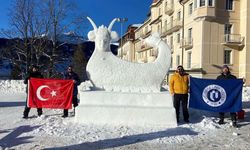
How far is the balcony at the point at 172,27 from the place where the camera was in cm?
4226

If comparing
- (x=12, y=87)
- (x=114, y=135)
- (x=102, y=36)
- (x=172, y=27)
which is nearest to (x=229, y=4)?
(x=172, y=27)

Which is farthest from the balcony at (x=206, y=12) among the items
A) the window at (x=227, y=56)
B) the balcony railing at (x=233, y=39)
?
the window at (x=227, y=56)

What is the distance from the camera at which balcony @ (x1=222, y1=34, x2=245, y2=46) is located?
117 ft

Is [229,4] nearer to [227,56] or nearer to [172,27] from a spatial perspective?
[227,56]

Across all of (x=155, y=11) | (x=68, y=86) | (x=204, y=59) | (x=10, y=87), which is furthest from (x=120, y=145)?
(x=155, y=11)

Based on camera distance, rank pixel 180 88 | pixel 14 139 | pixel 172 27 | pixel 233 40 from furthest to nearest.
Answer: pixel 172 27 → pixel 233 40 → pixel 180 88 → pixel 14 139

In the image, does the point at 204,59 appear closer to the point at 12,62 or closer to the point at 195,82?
the point at 12,62

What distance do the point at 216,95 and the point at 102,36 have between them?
411cm

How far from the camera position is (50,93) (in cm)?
1055

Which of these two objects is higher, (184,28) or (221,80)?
(184,28)

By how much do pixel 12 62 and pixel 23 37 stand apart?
11.0 ft

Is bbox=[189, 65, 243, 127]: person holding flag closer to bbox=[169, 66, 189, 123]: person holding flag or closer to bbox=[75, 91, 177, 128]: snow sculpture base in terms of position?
bbox=[169, 66, 189, 123]: person holding flag

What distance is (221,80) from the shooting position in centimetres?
1012

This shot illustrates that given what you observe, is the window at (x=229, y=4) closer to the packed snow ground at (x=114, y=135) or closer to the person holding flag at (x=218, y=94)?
the person holding flag at (x=218, y=94)
